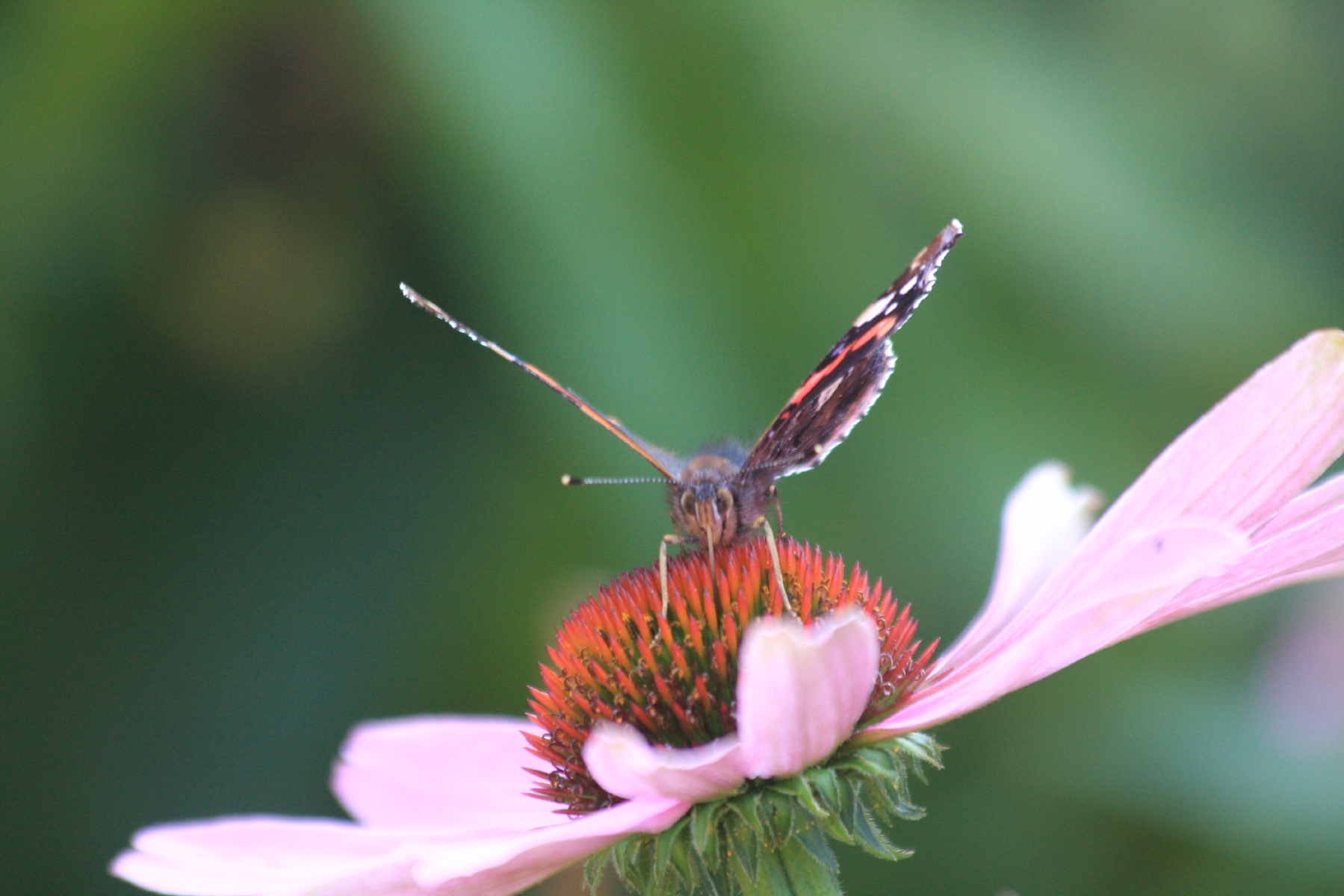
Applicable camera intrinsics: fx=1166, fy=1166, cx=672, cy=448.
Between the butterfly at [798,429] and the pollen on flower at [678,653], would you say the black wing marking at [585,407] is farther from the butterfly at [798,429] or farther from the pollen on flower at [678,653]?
the pollen on flower at [678,653]

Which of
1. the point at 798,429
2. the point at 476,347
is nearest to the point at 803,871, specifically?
the point at 798,429

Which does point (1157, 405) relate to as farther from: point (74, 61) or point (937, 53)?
point (74, 61)

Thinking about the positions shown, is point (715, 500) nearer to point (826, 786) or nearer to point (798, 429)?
point (798, 429)

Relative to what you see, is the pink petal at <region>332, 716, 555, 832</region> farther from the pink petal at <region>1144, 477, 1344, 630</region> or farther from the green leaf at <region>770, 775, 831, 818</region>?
the pink petal at <region>1144, 477, 1344, 630</region>

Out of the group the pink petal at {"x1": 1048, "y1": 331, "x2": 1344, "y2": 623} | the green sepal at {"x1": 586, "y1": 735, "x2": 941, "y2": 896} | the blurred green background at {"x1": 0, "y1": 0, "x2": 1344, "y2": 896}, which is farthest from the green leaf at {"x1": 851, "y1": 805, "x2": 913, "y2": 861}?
the blurred green background at {"x1": 0, "y1": 0, "x2": 1344, "y2": 896}

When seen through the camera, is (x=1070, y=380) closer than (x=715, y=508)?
No

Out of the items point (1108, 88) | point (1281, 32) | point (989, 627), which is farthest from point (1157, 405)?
point (989, 627)
